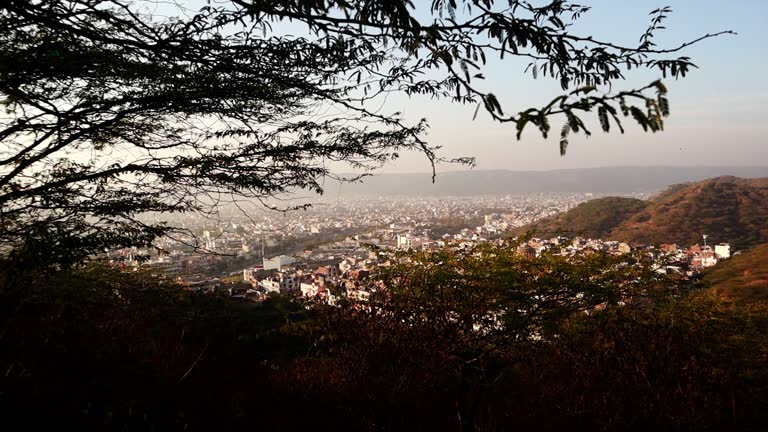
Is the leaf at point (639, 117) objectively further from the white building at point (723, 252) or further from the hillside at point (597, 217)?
the hillside at point (597, 217)

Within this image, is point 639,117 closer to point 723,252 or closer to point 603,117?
point 603,117

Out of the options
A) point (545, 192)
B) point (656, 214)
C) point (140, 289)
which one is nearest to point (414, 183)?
point (545, 192)

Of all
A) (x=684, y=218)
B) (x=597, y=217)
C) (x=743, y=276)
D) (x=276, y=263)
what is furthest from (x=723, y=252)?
(x=276, y=263)

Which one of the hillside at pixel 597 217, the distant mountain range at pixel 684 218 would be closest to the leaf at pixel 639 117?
the distant mountain range at pixel 684 218

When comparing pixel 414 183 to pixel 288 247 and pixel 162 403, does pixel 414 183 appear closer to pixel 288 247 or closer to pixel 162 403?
pixel 288 247

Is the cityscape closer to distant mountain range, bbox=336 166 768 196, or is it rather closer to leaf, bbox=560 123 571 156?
leaf, bbox=560 123 571 156
